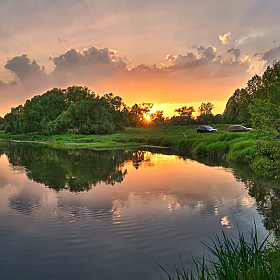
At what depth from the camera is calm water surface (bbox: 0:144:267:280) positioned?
6.61 meters

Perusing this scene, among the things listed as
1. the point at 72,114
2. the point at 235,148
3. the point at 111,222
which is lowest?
the point at 111,222

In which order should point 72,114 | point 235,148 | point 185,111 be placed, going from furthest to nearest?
point 185,111, point 72,114, point 235,148

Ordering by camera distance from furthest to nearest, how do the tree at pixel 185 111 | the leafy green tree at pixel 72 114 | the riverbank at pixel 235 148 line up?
1. the tree at pixel 185 111
2. the leafy green tree at pixel 72 114
3. the riverbank at pixel 235 148

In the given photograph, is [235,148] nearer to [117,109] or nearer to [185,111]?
[117,109]

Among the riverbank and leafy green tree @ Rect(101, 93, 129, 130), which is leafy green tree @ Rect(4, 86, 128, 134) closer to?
leafy green tree @ Rect(101, 93, 129, 130)

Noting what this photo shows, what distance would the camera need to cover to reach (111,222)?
373 inches

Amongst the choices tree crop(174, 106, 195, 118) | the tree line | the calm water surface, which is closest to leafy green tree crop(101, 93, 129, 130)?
the tree line

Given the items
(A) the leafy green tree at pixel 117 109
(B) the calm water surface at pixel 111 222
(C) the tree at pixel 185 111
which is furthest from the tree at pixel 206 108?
(B) the calm water surface at pixel 111 222

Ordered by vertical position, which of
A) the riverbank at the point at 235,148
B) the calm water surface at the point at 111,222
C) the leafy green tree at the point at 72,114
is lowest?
the calm water surface at the point at 111,222

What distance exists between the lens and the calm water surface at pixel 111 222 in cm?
661

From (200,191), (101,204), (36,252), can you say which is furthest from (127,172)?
(36,252)

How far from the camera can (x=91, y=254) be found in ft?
23.4

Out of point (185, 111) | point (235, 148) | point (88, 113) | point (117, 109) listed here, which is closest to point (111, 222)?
point (235, 148)

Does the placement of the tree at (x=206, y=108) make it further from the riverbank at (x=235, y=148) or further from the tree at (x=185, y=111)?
the riverbank at (x=235, y=148)
